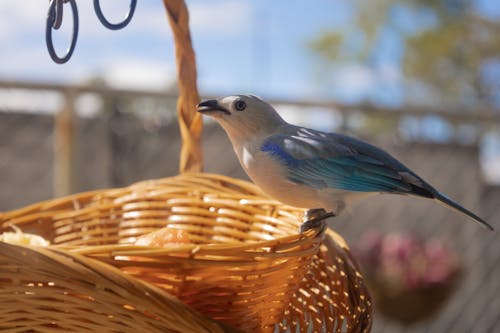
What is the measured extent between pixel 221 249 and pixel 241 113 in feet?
0.52

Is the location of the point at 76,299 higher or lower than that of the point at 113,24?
lower

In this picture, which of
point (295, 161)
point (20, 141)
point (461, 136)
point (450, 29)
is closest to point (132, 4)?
point (295, 161)

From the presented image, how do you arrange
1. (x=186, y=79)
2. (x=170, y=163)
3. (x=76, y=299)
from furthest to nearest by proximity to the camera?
1. (x=170, y=163)
2. (x=186, y=79)
3. (x=76, y=299)

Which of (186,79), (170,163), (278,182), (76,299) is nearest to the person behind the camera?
(76,299)

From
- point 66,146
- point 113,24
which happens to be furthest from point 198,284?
point 66,146

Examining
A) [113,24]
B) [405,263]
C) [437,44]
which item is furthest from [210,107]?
[437,44]

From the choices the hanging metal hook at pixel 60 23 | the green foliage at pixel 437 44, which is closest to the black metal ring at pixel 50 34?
the hanging metal hook at pixel 60 23

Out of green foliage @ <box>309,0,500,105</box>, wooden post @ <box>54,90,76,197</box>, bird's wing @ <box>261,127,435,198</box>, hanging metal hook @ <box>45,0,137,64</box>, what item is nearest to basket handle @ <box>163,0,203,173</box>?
hanging metal hook @ <box>45,0,137,64</box>

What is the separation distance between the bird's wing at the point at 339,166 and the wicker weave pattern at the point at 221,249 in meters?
0.05

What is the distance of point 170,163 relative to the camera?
2393mm

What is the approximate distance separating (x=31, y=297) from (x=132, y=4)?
324 millimetres

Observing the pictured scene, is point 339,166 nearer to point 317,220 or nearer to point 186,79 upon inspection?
point 317,220

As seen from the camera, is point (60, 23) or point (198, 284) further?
point (60, 23)

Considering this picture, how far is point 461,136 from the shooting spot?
2684mm
